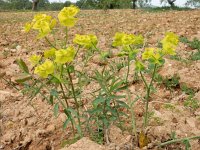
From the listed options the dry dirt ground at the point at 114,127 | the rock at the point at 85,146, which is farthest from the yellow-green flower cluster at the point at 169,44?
the rock at the point at 85,146

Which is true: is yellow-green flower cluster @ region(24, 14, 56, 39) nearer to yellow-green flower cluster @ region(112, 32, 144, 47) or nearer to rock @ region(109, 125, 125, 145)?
yellow-green flower cluster @ region(112, 32, 144, 47)

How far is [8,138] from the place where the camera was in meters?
2.23

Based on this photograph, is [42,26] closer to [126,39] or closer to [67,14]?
[67,14]

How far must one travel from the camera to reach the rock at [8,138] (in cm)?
221

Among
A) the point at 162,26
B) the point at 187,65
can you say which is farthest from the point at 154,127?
the point at 162,26

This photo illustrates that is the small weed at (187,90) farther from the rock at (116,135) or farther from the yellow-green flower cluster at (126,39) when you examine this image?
the yellow-green flower cluster at (126,39)

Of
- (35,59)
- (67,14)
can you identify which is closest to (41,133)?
(35,59)

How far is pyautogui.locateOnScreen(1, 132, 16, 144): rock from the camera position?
7.27ft

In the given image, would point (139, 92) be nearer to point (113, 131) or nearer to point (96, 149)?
point (113, 131)

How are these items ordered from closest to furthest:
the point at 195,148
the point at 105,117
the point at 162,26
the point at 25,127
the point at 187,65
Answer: the point at 105,117 → the point at 195,148 → the point at 25,127 → the point at 187,65 → the point at 162,26

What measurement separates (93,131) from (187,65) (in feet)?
5.56

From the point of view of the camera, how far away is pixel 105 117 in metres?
1.85

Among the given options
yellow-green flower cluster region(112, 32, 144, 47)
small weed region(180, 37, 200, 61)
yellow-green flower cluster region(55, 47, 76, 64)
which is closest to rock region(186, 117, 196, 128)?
yellow-green flower cluster region(112, 32, 144, 47)

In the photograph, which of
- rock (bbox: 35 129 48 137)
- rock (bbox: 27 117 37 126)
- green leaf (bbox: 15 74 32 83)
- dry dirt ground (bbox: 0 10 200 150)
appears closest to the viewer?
green leaf (bbox: 15 74 32 83)
